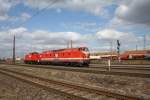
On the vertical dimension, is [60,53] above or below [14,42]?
below

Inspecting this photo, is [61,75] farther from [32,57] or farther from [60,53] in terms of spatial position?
[32,57]

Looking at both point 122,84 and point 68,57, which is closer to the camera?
point 122,84

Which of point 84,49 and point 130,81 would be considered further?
point 84,49

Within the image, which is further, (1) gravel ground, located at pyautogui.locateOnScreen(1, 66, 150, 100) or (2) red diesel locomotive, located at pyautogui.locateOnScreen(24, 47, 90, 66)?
(2) red diesel locomotive, located at pyautogui.locateOnScreen(24, 47, 90, 66)

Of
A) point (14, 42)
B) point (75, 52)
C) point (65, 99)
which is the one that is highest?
point (14, 42)

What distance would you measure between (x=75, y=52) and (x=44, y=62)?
59.4 feet

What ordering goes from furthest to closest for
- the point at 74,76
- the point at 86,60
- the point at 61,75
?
1. the point at 86,60
2. the point at 61,75
3. the point at 74,76

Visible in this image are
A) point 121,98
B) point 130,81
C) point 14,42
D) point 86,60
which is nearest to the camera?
point 121,98

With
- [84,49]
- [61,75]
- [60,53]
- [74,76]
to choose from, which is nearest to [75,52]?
[84,49]

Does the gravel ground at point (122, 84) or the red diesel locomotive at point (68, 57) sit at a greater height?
the red diesel locomotive at point (68, 57)

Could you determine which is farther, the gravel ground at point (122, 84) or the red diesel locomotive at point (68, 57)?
the red diesel locomotive at point (68, 57)

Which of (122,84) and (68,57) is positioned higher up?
(68,57)

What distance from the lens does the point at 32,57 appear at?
69688 mm

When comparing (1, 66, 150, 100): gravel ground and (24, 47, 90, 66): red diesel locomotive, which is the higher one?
(24, 47, 90, 66): red diesel locomotive
